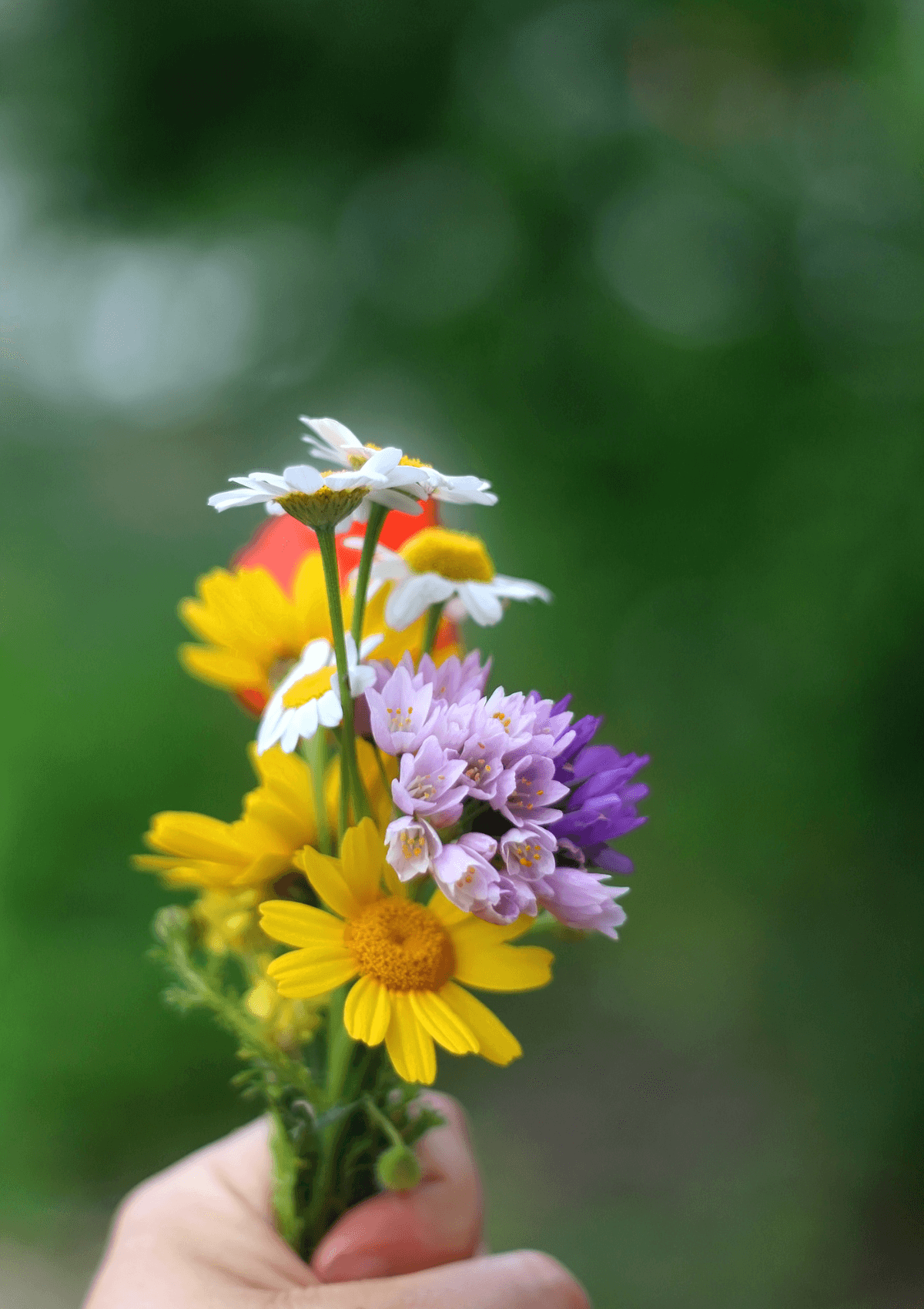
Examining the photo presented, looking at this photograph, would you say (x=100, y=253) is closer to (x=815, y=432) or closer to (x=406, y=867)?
(x=815, y=432)

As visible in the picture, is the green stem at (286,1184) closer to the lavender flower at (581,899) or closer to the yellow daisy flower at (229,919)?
the yellow daisy flower at (229,919)

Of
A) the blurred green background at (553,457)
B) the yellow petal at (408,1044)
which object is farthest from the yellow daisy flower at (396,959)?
the blurred green background at (553,457)

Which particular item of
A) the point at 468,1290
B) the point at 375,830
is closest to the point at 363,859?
the point at 375,830

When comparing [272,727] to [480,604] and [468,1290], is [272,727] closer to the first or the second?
[480,604]

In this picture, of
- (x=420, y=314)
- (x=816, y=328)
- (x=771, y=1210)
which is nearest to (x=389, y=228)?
(x=420, y=314)

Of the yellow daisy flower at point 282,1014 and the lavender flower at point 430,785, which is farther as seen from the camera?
the yellow daisy flower at point 282,1014

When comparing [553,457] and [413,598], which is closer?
[413,598]

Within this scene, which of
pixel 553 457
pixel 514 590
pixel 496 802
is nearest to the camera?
pixel 496 802
